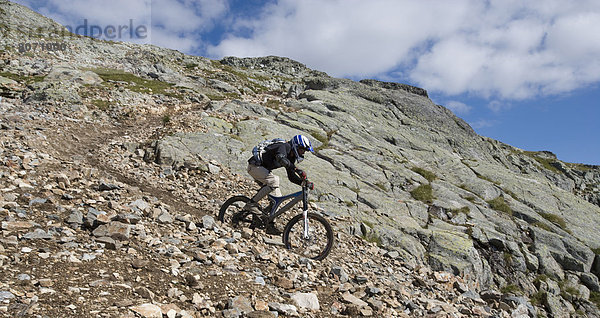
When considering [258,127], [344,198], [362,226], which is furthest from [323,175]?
[258,127]

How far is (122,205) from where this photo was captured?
31.4 ft

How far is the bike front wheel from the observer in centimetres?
973

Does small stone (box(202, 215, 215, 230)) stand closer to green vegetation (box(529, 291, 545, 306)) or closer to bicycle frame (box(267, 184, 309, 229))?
bicycle frame (box(267, 184, 309, 229))

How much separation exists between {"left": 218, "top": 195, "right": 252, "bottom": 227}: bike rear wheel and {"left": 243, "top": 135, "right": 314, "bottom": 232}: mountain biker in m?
0.31

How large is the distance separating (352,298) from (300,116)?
73.9ft

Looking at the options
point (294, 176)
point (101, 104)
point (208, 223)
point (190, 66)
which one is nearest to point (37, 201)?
point (208, 223)

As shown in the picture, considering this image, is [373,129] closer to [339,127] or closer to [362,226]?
[339,127]

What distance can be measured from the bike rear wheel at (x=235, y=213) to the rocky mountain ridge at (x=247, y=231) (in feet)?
2.50

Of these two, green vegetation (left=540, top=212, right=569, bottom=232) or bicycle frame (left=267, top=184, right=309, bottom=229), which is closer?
bicycle frame (left=267, top=184, right=309, bottom=229)

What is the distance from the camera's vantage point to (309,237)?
9711 mm

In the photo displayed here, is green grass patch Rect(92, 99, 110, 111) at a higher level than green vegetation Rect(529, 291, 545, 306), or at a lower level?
higher

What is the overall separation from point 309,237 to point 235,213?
2841mm

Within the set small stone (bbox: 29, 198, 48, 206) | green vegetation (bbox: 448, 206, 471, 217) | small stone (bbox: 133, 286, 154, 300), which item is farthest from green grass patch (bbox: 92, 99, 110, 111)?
green vegetation (bbox: 448, 206, 471, 217)

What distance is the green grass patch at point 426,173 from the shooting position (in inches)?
951
